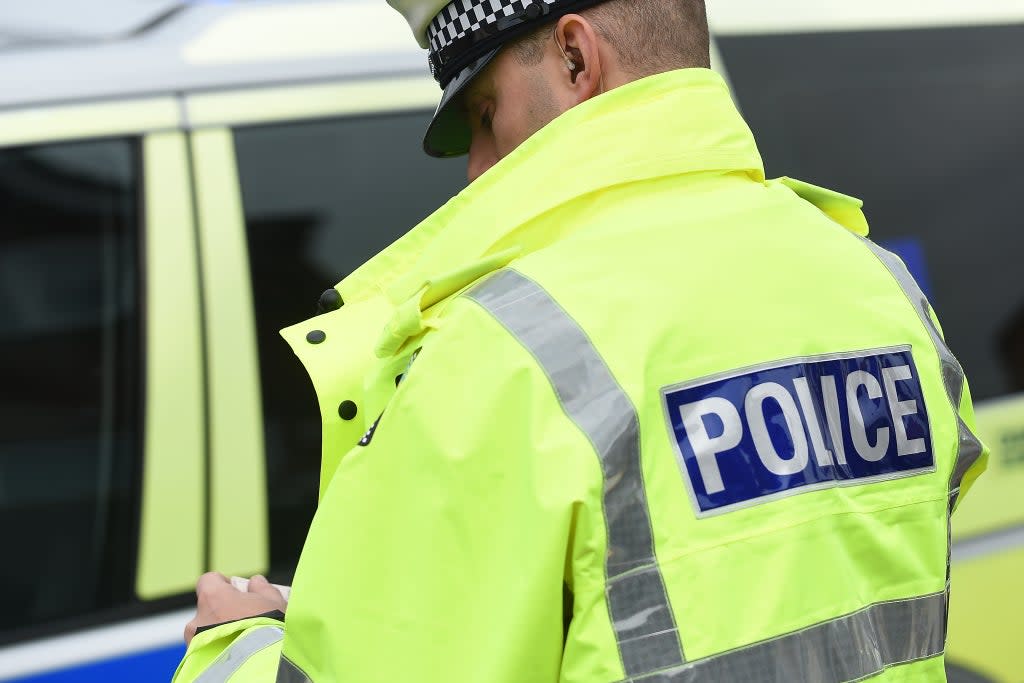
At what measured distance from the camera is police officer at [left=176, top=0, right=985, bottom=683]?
89 cm

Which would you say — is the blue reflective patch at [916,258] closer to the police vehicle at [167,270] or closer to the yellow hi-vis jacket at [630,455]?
the police vehicle at [167,270]

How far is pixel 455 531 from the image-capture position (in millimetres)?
901

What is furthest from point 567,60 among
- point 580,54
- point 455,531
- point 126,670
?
point 126,670

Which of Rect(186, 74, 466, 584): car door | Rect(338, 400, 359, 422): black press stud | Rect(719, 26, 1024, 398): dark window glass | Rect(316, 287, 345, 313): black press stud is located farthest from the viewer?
Rect(719, 26, 1024, 398): dark window glass

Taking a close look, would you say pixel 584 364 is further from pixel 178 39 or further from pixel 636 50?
pixel 178 39

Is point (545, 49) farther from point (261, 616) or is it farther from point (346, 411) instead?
point (261, 616)

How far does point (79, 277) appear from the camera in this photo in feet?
5.70

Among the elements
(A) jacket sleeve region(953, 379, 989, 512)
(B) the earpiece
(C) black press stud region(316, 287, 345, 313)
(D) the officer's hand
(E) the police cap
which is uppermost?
(E) the police cap

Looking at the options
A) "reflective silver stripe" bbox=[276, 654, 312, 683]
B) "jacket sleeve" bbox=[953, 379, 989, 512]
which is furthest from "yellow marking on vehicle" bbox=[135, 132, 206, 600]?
"jacket sleeve" bbox=[953, 379, 989, 512]

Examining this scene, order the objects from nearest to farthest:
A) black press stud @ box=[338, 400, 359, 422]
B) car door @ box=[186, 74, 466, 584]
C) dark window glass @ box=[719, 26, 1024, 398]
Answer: black press stud @ box=[338, 400, 359, 422] < car door @ box=[186, 74, 466, 584] < dark window glass @ box=[719, 26, 1024, 398]

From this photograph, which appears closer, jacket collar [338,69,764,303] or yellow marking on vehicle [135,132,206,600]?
jacket collar [338,69,764,303]

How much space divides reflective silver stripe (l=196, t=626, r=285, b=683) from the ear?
60 cm

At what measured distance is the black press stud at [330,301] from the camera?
125 centimetres

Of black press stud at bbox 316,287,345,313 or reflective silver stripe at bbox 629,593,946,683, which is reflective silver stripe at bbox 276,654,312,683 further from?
black press stud at bbox 316,287,345,313
